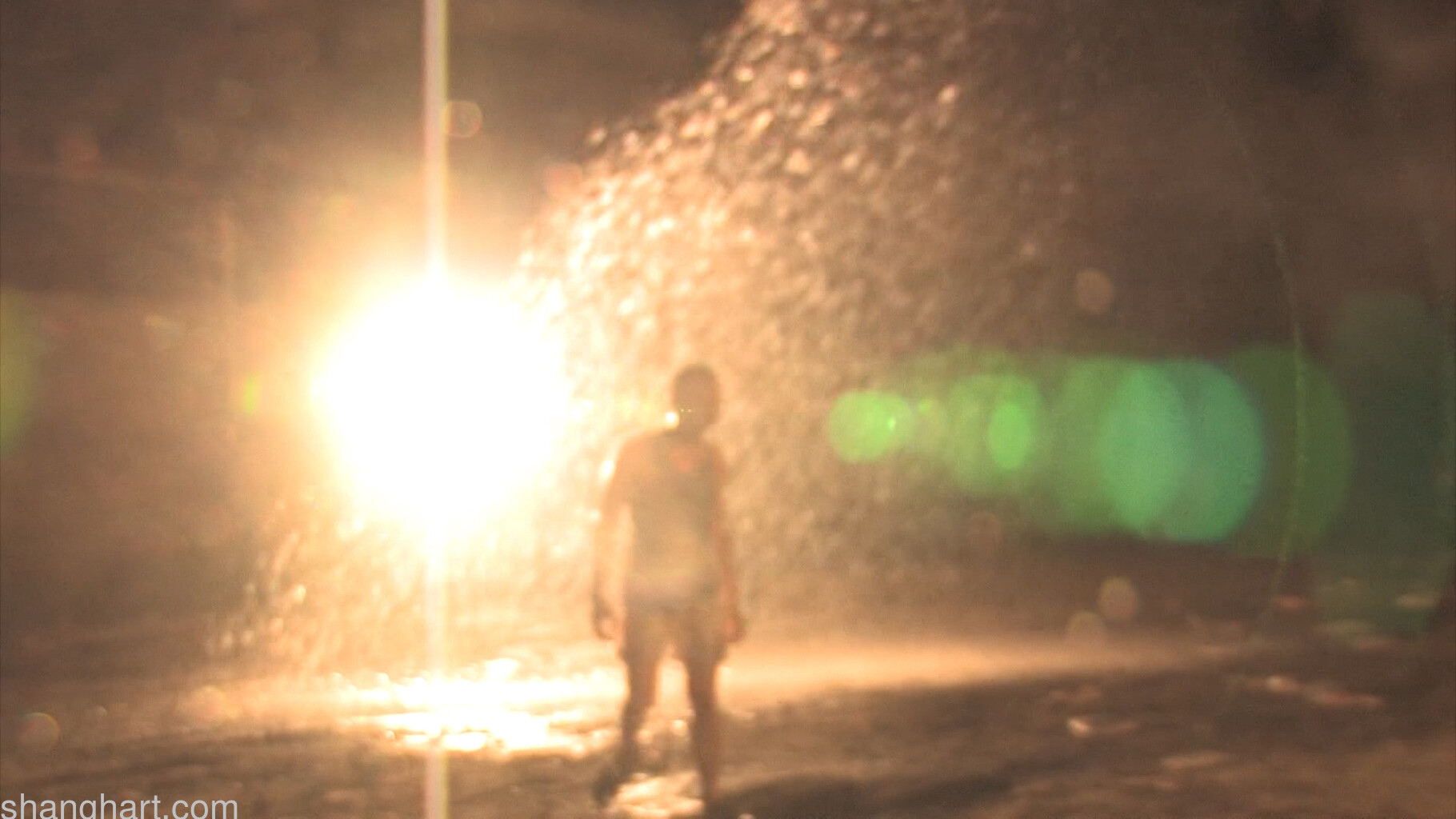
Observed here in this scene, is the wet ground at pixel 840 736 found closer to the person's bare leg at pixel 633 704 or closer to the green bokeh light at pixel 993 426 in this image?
the person's bare leg at pixel 633 704

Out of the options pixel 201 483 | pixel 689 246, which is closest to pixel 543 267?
pixel 689 246

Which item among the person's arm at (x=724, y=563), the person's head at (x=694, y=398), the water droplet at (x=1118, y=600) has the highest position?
the person's head at (x=694, y=398)

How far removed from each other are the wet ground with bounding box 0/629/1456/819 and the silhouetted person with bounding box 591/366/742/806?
423 mm

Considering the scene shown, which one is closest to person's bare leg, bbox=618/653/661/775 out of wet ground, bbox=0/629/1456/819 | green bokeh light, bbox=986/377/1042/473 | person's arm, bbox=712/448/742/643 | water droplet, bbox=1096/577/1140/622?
wet ground, bbox=0/629/1456/819

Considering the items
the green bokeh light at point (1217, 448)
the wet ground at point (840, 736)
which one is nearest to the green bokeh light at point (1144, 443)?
the green bokeh light at point (1217, 448)

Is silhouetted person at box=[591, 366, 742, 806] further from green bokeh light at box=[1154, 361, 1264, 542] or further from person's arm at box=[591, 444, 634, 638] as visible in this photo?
green bokeh light at box=[1154, 361, 1264, 542]

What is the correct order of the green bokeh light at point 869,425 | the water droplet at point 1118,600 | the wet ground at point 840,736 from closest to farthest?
the wet ground at point 840,736, the water droplet at point 1118,600, the green bokeh light at point 869,425

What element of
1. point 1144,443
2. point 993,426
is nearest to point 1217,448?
point 1144,443

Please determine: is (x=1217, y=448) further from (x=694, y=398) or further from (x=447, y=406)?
(x=694, y=398)

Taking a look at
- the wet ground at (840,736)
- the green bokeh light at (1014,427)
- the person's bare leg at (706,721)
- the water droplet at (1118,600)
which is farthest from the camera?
the green bokeh light at (1014,427)

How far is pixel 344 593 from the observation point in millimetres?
12414

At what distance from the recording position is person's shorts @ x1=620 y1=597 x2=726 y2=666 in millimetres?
5543

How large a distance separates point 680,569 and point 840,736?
1806 mm

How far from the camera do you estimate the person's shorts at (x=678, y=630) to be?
5.54 meters
